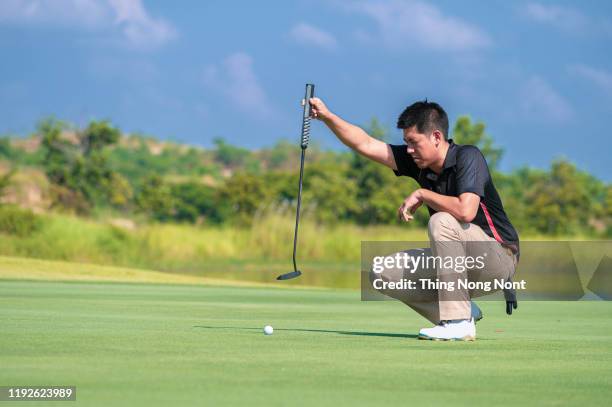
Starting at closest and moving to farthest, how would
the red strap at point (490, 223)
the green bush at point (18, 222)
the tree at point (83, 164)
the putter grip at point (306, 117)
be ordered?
the red strap at point (490, 223)
the putter grip at point (306, 117)
the green bush at point (18, 222)
the tree at point (83, 164)

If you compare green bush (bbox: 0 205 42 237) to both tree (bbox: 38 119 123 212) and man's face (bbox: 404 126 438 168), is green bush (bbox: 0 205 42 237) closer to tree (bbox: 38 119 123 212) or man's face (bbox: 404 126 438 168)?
tree (bbox: 38 119 123 212)

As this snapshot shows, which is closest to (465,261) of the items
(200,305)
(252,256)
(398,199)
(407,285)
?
(407,285)

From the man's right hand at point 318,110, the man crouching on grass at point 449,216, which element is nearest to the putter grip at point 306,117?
the man's right hand at point 318,110

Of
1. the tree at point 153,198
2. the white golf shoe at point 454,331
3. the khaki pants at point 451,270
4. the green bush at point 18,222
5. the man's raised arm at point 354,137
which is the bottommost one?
the white golf shoe at point 454,331

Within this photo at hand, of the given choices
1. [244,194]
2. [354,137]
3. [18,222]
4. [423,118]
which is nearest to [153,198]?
[244,194]

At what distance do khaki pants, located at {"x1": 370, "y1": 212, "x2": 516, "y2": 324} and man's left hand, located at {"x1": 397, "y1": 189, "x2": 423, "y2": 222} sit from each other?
143 mm

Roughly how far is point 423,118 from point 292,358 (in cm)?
223

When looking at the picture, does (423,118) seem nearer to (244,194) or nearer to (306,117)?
(306,117)

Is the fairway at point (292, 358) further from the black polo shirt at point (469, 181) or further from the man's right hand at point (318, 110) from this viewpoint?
the man's right hand at point (318, 110)

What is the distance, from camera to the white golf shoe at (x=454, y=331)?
770 cm

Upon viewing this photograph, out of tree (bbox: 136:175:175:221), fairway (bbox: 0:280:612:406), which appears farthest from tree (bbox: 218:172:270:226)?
fairway (bbox: 0:280:612:406)

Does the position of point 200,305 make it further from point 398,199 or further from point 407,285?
point 398,199

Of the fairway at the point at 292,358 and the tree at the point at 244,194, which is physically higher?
the tree at the point at 244,194

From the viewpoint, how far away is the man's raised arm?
8352 millimetres
